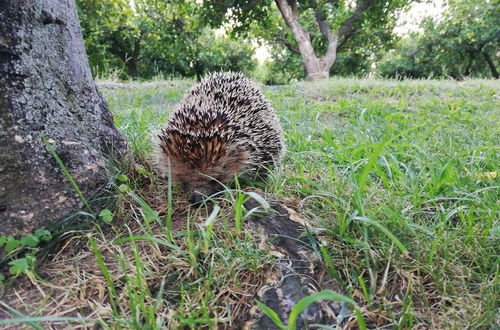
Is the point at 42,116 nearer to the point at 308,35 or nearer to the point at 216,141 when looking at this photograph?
the point at 216,141

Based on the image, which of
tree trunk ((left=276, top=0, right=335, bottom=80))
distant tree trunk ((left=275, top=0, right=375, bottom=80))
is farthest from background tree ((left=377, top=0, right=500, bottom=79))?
tree trunk ((left=276, top=0, right=335, bottom=80))

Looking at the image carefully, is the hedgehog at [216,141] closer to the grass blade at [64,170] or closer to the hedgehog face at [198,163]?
the hedgehog face at [198,163]

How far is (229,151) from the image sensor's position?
2414 mm

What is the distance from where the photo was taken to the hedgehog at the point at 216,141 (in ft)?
7.60

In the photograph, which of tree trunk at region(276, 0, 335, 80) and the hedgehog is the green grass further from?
tree trunk at region(276, 0, 335, 80)

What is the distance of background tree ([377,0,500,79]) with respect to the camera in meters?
20.4

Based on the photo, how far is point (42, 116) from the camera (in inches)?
67.2

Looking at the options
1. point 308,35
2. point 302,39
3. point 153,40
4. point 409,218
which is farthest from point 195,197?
point 153,40

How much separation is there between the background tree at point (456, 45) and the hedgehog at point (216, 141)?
Answer: 1795 centimetres

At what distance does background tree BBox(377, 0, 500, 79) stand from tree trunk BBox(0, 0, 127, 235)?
19.2m

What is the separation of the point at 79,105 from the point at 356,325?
179cm

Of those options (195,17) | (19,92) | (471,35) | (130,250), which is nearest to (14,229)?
(130,250)

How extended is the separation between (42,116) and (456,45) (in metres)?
26.9

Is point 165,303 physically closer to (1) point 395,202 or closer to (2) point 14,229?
(2) point 14,229
